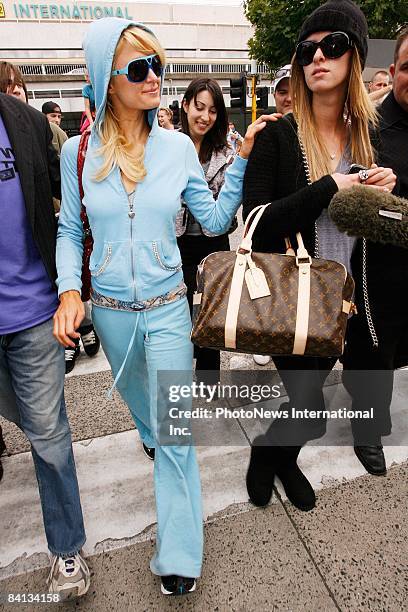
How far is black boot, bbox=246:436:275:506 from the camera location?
2.16 metres

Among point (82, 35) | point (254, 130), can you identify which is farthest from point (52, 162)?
point (82, 35)

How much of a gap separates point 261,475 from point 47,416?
3.83 feet

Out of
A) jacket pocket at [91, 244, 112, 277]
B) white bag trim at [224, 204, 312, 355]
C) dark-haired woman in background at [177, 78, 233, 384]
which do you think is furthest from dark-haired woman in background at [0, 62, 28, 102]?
white bag trim at [224, 204, 312, 355]

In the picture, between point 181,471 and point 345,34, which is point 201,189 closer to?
point 345,34

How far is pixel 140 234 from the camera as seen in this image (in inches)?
66.2

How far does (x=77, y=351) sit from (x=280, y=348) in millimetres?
2552

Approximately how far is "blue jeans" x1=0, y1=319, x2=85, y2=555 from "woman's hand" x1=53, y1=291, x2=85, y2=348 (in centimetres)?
10

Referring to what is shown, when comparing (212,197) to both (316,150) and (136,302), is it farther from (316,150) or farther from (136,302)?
(136,302)

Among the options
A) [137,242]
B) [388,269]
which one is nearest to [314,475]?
[388,269]

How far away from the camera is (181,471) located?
1.72 meters

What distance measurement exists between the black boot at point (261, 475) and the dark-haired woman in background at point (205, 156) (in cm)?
95

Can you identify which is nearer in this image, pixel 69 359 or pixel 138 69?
pixel 138 69

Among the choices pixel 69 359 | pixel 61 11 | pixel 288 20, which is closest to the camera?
pixel 69 359

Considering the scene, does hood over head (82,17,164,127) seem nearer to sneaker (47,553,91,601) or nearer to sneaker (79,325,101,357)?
sneaker (47,553,91,601)
